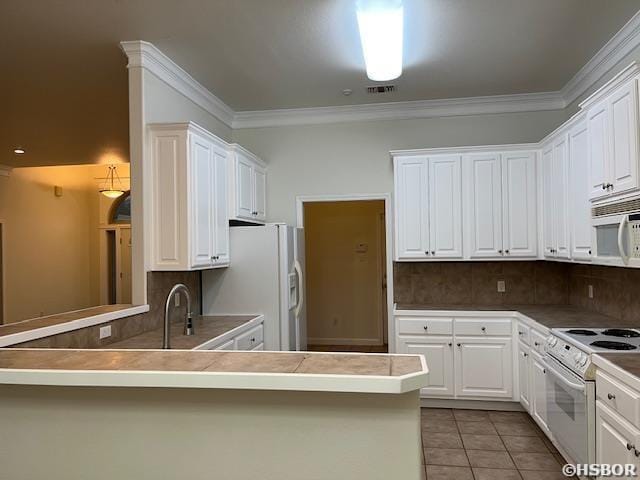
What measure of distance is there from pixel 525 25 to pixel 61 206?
7837mm

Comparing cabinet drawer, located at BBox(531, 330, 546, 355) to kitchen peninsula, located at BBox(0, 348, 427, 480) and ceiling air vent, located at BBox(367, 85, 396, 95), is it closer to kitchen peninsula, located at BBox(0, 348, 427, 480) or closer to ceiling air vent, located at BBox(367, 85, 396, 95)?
kitchen peninsula, located at BBox(0, 348, 427, 480)

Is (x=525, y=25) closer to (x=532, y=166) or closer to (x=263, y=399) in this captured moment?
(x=532, y=166)

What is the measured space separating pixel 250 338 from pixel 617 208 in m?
2.73

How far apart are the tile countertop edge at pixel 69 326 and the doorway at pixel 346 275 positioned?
13.1 feet

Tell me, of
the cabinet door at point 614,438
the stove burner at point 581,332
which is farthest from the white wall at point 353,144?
the cabinet door at point 614,438

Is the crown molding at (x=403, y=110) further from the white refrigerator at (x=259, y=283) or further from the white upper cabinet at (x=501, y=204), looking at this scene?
the white refrigerator at (x=259, y=283)

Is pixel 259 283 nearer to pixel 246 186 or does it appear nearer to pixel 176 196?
pixel 246 186

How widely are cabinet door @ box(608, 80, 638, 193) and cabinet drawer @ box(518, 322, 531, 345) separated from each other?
1455 millimetres

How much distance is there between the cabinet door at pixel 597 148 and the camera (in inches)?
113

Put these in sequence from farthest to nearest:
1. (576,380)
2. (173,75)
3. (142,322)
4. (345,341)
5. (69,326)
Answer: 1. (345,341)
2. (173,75)
3. (142,322)
4. (576,380)
5. (69,326)

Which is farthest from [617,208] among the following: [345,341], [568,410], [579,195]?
[345,341]

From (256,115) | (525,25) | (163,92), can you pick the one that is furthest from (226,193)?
(525,25)

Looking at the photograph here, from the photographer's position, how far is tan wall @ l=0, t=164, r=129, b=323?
7.35m

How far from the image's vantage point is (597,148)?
9.83 ft
